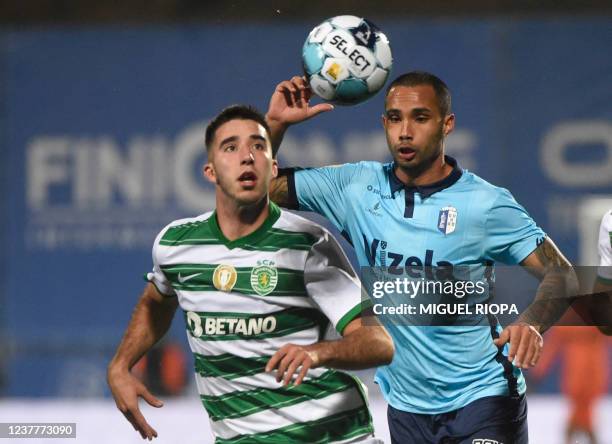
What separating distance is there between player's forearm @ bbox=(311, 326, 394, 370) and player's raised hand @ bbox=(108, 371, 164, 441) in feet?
2.05

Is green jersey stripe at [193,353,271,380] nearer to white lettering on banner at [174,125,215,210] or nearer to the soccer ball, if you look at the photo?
the soccer ball

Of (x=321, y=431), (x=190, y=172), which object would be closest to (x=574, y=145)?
(x=190, y=172)

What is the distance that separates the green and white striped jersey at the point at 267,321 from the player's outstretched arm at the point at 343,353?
124mm

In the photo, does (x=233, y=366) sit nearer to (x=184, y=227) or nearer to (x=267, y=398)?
(x=267, y=398)

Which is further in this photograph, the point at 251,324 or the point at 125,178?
the point at 125,178

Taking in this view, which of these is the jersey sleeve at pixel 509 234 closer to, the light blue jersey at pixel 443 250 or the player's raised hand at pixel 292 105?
the light blue jersey at pixel 443 250

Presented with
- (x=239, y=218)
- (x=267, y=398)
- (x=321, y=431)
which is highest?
(x=239, y=218)

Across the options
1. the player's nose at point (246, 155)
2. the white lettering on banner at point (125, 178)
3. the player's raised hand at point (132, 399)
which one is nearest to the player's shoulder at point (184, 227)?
the player's nose at point (246, 155)

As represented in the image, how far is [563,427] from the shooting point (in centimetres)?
665

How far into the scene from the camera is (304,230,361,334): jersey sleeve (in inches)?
146

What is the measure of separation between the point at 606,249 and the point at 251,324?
1.56 metres

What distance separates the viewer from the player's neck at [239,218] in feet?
12.7

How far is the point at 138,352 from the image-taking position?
3.92 m

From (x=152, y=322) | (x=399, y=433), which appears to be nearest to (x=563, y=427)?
(x=399, y=433)
